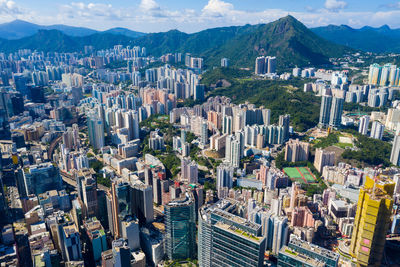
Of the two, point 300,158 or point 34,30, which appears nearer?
point 300,158

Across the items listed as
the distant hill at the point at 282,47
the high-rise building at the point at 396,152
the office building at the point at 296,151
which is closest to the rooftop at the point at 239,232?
the office building at the point at 296,151

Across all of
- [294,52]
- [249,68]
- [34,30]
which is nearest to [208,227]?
[249,68]

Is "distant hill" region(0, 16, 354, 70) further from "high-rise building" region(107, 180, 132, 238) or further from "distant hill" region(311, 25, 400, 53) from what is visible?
"high-rise building" region(107, 180, 132, 238)

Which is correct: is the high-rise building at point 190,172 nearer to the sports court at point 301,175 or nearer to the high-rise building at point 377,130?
the sports court at point 301,175

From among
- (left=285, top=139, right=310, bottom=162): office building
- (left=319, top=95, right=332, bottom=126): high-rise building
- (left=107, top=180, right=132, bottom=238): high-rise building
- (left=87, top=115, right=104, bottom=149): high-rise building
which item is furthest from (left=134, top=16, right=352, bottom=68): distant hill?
(left=107, top=180, right=132, bottom=238): high-rise building

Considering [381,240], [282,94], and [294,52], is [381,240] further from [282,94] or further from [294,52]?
[294,52]

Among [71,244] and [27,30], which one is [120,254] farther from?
[27,30]
